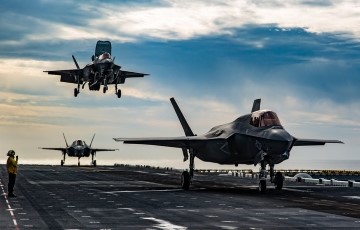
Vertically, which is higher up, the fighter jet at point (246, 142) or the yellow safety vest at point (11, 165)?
the fighter jet at point (246, 142)

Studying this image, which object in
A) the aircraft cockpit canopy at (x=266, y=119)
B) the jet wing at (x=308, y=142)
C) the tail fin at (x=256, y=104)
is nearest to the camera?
the aircraft cockpit canopy at (x=266, y=119)

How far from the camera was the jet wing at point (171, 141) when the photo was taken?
37.5 metres

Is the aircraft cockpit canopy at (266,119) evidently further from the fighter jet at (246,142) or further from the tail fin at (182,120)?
the tail fin at (182,120)

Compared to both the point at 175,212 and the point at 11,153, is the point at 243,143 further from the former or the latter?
the point at 11,153

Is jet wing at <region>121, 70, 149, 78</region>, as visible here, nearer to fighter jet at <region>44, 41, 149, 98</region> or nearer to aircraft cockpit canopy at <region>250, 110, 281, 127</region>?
fighter jet at <region>44, 41, 149, 98</region>

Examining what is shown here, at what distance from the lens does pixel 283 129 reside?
31031mm

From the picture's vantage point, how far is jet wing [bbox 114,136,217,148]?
37.5m

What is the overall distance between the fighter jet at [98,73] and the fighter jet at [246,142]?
2594cm

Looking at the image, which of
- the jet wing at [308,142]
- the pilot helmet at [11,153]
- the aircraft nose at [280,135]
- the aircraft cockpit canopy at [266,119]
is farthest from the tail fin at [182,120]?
the pilot helmet at [11,153]

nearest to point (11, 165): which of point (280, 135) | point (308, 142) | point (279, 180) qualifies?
point (280, 135)

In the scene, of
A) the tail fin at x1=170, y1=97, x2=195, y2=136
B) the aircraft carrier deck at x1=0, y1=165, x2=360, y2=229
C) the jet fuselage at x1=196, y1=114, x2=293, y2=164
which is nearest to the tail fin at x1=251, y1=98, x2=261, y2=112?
the jet fuselage at x1=196, y1=114, x2=293, y2=164

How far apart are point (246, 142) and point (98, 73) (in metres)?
37.1

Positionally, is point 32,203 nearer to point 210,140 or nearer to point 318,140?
point 210,140

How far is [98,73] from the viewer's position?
67.0 metres
